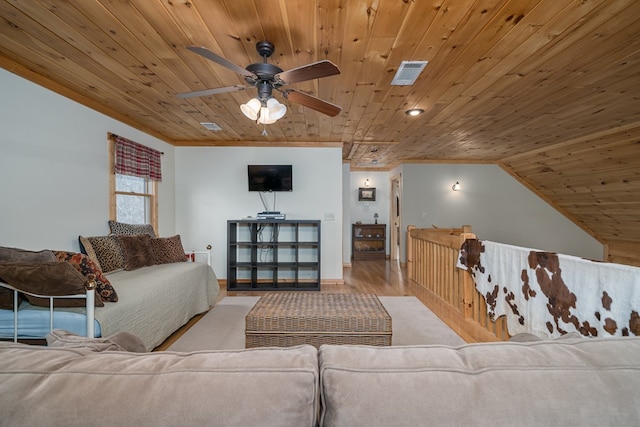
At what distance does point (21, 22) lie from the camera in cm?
175

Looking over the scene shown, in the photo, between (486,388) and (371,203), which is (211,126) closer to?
(486,388)

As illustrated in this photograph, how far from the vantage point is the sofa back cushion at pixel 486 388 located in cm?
53

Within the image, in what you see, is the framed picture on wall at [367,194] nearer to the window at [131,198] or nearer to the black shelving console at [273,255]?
the black shelving console at [273,255]

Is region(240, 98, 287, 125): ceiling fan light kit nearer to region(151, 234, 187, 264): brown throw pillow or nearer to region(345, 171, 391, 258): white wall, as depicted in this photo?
region(151, 234, 187, 264): brown throw pillow

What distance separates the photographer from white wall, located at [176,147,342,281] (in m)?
4.66

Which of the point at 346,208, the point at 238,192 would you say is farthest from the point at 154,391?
the point at 346,208

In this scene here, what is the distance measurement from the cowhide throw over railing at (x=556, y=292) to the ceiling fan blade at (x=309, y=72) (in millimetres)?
1877

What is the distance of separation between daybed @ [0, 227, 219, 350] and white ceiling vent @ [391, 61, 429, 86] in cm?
272

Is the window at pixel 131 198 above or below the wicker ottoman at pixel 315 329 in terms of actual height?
above

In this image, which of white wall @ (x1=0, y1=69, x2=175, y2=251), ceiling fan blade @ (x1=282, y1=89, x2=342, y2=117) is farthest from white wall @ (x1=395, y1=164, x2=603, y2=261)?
white wall @ (x1=0, y1=69, x2=175, y2=251)

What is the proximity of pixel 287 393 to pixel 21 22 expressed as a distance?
267cm

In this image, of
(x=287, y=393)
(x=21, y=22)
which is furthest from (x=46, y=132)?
(x=287, y=393)

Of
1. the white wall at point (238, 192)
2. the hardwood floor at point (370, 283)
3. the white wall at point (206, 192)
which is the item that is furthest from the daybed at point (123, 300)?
the white wall at point (238, 192)

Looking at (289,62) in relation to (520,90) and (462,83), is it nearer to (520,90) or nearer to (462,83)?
(462,83)
